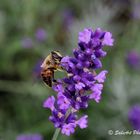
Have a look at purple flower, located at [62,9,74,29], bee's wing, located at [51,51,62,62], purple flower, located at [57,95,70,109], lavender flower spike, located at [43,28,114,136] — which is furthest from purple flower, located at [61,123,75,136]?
purple flower, located at [62,9,74,29]

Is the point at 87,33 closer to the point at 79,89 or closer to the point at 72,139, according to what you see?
the point at 79,89

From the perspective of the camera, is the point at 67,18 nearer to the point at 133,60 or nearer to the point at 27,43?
the point at 27,43

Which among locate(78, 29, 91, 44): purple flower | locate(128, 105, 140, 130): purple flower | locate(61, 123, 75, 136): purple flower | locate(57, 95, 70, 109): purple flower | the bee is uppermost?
locate(128, 105, 140, 130): purple flower

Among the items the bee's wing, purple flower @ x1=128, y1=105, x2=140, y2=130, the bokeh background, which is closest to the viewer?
the bee's wing

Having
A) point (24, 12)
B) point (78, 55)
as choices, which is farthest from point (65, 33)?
point (78, 55)

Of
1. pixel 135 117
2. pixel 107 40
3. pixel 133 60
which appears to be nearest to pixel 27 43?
pixel 133 60

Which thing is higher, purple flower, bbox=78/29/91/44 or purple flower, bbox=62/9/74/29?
purple flower, bbox=62/9/74/29

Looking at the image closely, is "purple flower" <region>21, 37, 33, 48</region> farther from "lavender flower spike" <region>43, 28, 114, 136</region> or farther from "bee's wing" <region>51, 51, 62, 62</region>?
"lavender flower spike" <region>43, 28, 114, 136</region>

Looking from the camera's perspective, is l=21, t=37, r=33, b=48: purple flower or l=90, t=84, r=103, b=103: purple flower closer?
l=90, t=84, r=103, b=103: purple flower
